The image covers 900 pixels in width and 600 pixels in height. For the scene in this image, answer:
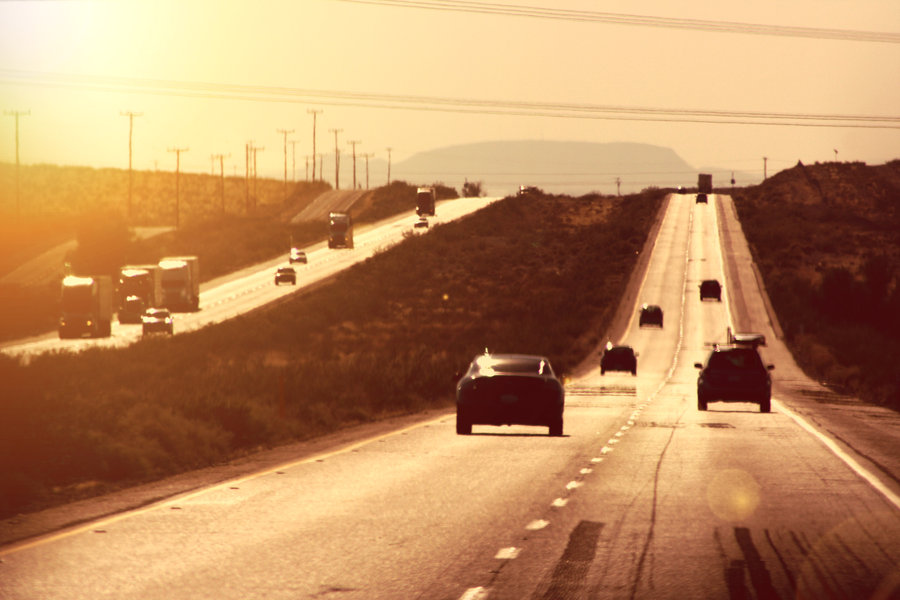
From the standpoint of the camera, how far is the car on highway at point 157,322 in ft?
243

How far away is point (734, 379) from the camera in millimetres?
35969

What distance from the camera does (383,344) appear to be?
Result: 81.2 m

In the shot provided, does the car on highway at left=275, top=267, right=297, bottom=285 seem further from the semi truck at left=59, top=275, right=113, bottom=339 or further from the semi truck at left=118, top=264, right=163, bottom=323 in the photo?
the semi truck at left=59, top=275, right=113, bottom=339

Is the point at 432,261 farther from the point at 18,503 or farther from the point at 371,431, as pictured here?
the point at 18,503

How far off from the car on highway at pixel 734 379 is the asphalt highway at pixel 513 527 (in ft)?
30.5

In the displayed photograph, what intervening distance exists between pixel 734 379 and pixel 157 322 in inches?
1757

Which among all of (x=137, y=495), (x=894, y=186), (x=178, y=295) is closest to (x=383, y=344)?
(x=178, y=295)

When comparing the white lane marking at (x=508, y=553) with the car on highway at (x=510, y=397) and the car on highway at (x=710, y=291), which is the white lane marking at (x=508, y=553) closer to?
the car on highway at (x=510, y=397)

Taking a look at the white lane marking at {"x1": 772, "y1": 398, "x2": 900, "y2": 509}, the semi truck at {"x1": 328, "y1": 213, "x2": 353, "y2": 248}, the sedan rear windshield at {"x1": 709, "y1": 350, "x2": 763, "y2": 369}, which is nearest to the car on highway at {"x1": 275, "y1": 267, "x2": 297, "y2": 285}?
the semi truck at {"x1": 328, "y1": 213, "x2": 353, "y2": 248}

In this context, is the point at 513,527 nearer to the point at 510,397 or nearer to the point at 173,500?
the point at 173,500

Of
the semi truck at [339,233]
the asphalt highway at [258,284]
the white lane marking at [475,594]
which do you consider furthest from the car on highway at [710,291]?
the white lane marking at [475,594]

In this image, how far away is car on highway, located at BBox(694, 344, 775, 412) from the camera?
3578cm

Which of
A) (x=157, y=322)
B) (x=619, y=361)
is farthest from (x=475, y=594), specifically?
(x=157, y=322)

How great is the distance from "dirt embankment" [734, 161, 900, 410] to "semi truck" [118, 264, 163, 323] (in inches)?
1473
